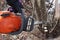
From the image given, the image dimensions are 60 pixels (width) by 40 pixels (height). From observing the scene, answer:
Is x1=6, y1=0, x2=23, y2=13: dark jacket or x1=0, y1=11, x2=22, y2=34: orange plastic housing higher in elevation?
x1=6, y1=0, x2=23, y2=13: dark jacket

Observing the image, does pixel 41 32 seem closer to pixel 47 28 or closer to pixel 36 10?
pixel 47 28

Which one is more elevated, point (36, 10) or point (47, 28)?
point (36, 10)

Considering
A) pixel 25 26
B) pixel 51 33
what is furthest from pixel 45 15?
pixel 25 26

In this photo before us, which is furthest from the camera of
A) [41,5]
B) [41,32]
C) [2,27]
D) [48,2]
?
[41,32]

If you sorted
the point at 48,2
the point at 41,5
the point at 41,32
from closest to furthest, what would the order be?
the point at 41,5
the point at 48,2
the point at 41,32

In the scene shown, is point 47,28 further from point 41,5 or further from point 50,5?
point 41,5

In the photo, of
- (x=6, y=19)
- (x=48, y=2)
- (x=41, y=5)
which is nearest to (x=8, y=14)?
(x=6, y=19)

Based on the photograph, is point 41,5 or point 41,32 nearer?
point 41,5

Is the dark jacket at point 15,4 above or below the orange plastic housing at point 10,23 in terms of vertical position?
above

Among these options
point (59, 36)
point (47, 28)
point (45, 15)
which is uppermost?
point (45, 15)

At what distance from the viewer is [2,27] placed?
1.65 ft

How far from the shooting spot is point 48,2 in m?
1.33

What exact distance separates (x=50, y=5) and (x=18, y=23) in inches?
34.2

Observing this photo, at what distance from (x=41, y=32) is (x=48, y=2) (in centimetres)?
26
